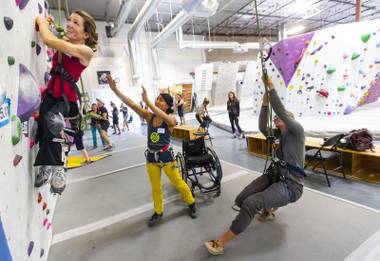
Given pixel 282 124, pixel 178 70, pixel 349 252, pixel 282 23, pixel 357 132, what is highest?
pixel 282 23

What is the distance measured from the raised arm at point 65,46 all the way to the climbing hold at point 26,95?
0.72 ft

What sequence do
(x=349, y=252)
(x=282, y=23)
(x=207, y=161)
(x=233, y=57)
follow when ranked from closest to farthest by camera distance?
(x=349, y=252) < (x=207, y=161) < (x=282, y=23) < (x=233, y=57)

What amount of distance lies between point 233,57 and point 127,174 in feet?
52.7

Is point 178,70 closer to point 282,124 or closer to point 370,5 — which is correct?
point 370,5

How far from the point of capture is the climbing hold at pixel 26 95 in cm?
117

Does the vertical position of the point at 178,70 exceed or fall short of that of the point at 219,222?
it exceeds it

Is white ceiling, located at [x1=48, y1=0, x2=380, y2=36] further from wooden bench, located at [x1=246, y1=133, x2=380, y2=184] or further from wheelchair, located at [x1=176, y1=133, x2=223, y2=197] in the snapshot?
wheelchair, located at [x1=176, y1=133, x2=223, y2=197]

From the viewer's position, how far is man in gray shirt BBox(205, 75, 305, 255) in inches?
67.1

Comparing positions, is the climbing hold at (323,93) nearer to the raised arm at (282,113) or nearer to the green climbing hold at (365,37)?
the green climbing hold at (365,37)

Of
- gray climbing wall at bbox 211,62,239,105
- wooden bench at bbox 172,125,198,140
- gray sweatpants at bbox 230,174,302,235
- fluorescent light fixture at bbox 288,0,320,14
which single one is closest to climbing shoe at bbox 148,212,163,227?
gray sweatpants at bbox 230,174,302,235

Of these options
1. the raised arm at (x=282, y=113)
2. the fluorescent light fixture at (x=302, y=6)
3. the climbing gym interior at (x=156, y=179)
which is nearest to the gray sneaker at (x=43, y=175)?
the climbing gym interior at (x=156, y=179)

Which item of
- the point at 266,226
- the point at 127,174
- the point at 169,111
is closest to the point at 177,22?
the point at 127,174

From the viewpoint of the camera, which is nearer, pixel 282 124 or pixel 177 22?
pixel 282 124

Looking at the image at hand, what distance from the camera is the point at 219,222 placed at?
7.36ft
